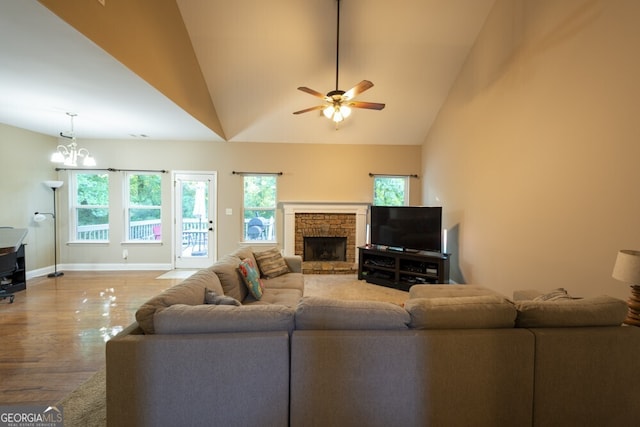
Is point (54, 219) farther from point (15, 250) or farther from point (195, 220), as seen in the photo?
point (195, 220)

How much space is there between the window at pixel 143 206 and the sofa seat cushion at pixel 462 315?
228 inches

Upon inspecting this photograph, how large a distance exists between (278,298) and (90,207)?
5258 millimetres

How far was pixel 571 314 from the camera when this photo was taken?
158cm

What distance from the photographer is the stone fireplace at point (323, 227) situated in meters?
5.91

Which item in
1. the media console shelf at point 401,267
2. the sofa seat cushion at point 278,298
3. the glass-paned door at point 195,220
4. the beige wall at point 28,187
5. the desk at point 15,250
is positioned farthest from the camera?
the glass-paned door at point 195,220

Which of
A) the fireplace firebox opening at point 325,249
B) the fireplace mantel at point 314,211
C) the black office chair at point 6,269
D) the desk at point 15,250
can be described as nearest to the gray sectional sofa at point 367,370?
the black office chair at point 6,269

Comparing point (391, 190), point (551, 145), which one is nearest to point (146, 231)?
point (391, 190)

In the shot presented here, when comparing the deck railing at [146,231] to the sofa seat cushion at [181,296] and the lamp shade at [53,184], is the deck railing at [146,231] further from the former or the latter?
the sofa seat cushion at [181,296]

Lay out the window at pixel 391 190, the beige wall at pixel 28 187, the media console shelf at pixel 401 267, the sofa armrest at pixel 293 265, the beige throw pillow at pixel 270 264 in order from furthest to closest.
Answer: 1. the window at pixel 391 190
2. the beige wall at pixel 28 187
3. the media console shelf at pixel 401 267
4. the sofa armrest at pixel 293 265
5. the beige throw pillow at pixel 270 264

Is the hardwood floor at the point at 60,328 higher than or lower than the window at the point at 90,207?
lower

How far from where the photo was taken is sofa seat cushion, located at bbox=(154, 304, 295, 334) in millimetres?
1492

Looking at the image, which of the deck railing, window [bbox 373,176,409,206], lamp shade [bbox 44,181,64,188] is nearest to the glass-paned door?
the deck railing

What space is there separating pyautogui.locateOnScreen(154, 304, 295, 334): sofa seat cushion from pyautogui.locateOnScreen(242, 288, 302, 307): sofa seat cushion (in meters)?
1.09

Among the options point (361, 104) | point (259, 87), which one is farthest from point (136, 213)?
point (361, 104)
